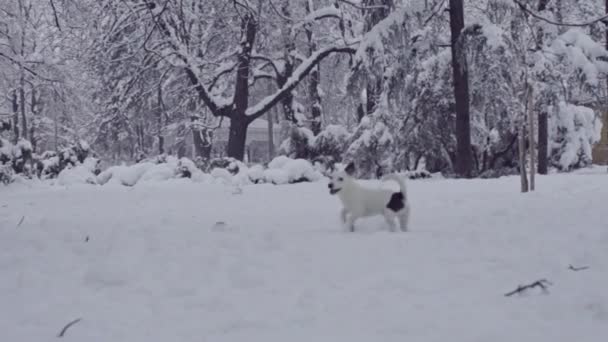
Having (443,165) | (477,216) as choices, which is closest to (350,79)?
(443,165)

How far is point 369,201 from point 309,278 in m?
2.40

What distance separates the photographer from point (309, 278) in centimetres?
347

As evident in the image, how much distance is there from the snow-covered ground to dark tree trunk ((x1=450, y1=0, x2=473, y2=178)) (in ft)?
20.5

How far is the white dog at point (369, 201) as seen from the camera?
218 inches

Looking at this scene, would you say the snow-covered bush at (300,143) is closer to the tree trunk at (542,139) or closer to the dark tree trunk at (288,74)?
the dark tree trunk at (288,74)

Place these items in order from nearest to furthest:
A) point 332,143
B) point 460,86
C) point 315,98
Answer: point 460,86
point 332,143
point 315,98

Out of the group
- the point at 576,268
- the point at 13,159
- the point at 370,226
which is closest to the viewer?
the point at 576,268

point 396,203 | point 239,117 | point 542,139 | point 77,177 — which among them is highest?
point 239,117

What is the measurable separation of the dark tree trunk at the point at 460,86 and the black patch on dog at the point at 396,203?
25.1 ft

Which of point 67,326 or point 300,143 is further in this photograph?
point 300,143

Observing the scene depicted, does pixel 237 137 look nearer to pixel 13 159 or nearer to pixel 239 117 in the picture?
pixel 239 117

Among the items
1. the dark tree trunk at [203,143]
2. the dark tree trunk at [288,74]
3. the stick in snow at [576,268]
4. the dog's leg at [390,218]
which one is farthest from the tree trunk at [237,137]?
the stick in snow at [576,268]

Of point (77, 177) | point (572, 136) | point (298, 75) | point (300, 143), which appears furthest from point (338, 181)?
point (572, 136)

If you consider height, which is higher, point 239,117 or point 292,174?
point 239,117
